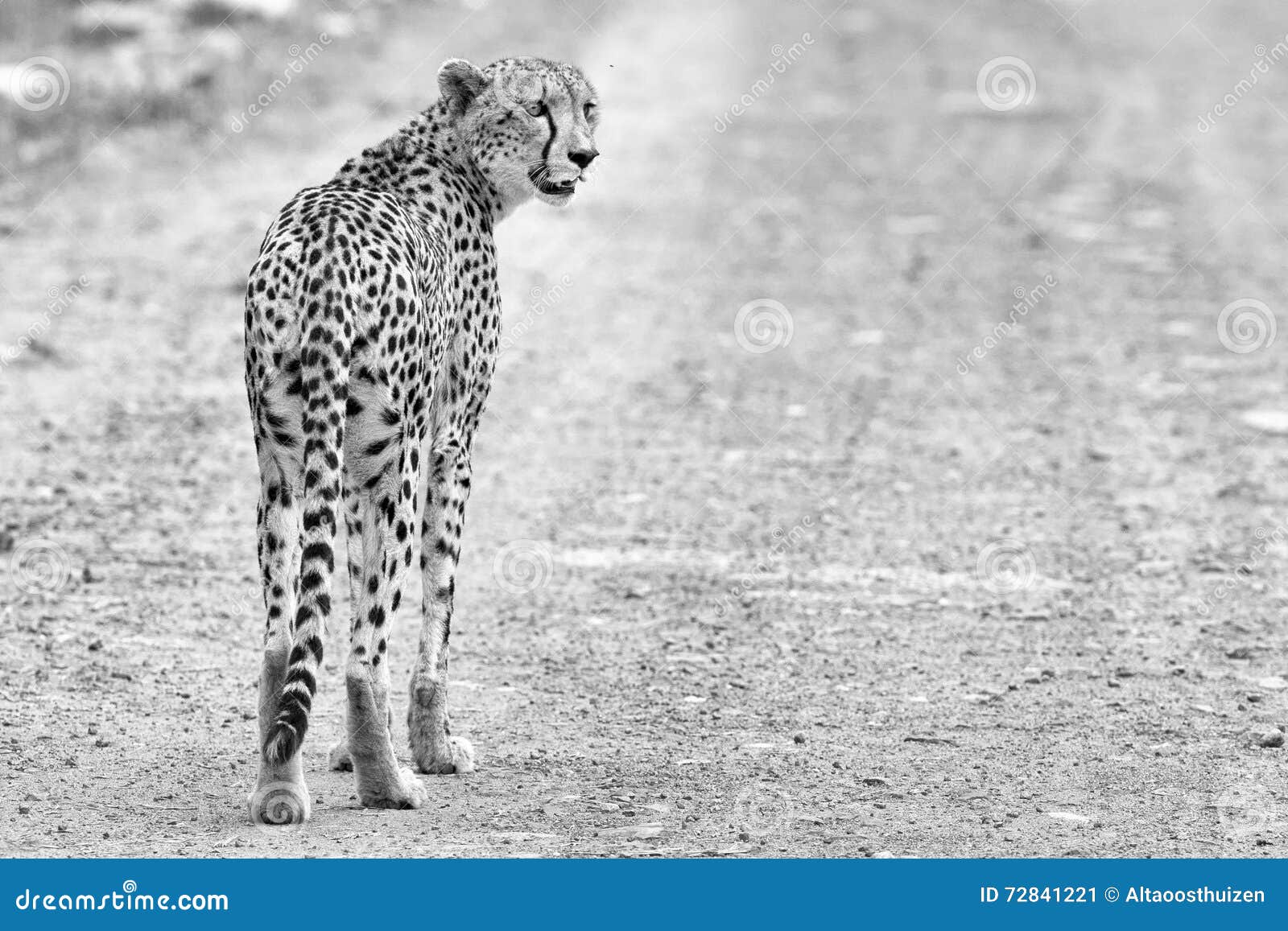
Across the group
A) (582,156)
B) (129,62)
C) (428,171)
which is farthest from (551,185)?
(129,62)

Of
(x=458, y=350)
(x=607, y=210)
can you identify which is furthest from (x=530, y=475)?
(x=607, y=210)

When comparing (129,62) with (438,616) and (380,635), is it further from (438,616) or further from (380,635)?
(380,635)

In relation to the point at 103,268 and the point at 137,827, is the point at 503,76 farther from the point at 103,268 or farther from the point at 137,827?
the point at 103,268

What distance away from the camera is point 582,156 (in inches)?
255

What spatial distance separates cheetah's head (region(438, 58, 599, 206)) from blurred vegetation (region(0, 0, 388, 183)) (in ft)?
31.1

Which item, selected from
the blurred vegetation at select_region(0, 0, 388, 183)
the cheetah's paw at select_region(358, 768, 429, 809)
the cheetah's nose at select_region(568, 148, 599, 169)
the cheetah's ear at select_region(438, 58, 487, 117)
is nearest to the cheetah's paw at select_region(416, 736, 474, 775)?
the cheetah's paw at select_region(358, 768, 429, 809)

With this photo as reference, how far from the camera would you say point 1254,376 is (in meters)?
12.0

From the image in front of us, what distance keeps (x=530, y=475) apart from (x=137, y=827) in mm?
4657

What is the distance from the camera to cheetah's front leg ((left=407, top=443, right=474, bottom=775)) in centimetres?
621

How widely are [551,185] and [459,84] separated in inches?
18.9

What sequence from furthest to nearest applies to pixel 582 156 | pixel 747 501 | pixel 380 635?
pixel 747 501
pixel 582 156
pixel 380 635

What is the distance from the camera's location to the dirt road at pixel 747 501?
5992 mm

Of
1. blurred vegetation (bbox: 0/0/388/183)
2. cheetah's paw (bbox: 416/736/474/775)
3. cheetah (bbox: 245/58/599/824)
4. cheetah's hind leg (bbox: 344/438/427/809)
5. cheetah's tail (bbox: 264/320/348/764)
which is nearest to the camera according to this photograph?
cheetah's tail (bbox: 264/320/348/764)

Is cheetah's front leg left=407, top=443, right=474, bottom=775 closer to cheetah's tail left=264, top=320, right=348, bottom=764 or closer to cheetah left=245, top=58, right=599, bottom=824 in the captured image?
cheetah left=245, top=58, right=599, bottom=824
